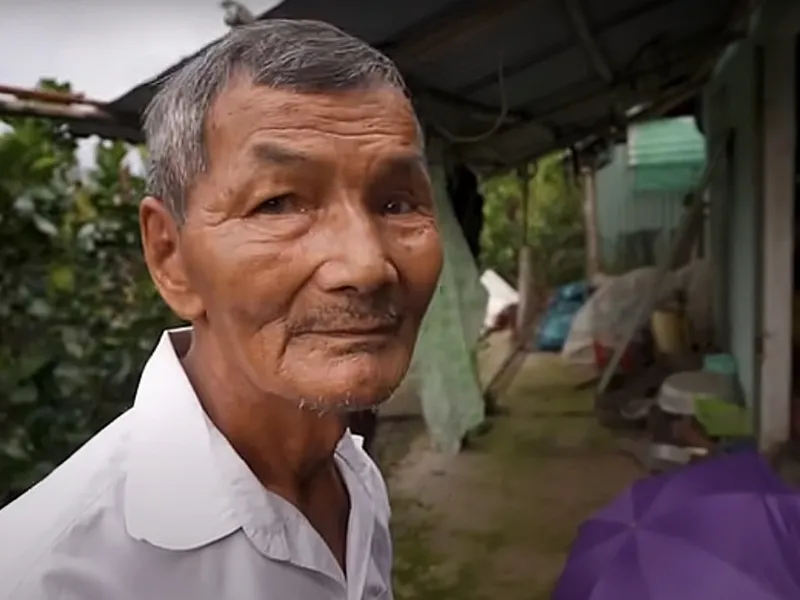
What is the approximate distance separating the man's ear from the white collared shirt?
0.10 metres

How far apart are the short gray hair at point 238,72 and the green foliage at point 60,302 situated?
1.63 meters

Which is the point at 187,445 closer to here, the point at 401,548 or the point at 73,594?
the point at 73,594

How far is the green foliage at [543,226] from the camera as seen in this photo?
35.9 ft

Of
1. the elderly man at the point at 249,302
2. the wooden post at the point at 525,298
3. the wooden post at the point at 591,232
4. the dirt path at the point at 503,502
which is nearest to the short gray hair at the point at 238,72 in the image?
the elderly man at the point at 249,302

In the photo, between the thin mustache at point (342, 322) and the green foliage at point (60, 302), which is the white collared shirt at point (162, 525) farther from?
the green foliage at point (60, 302)

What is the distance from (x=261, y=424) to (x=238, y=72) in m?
0.34

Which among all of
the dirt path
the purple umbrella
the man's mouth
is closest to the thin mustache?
the man's mouth

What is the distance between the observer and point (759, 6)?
12.9 feet

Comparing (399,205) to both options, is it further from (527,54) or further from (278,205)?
(527,54)

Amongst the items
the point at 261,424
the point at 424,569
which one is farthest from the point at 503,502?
the point at 261,424

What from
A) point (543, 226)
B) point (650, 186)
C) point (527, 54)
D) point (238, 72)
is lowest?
point (543, 226)

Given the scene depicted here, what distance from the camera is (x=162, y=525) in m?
0.76

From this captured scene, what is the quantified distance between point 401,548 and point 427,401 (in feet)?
2.31

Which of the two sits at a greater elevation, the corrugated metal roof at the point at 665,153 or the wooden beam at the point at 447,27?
the wooden beam at the point at 447,27
